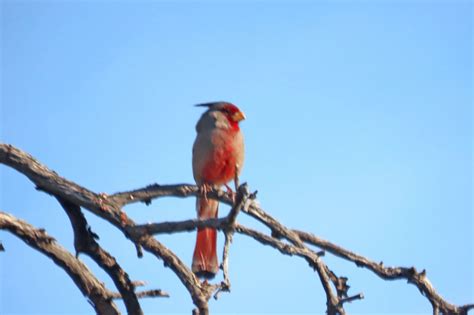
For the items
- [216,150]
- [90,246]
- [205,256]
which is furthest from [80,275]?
[216,150]

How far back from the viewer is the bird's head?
19.0ft

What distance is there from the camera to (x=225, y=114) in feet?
19.2

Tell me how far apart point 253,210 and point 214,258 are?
0.94m

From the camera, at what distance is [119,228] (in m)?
4.12

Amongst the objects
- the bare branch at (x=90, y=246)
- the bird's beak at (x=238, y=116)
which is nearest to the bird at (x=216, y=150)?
the bird's beak at (x=238, y=116)

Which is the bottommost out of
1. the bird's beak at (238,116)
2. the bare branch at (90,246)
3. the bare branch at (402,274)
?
the bare branch at (402,274)

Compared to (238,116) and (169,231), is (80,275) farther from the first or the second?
(238,116)

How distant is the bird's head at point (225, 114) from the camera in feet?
19.0

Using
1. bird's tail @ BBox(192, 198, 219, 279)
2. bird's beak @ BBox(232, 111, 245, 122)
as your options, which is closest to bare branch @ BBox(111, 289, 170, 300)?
bird's tail @ BBox(192, 198, 219, 279)

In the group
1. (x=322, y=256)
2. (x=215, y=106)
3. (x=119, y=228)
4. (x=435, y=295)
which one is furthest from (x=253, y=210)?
(x=215, y=106)

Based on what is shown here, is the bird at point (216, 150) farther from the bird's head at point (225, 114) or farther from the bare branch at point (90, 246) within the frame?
the bare branch at point (90, 246)

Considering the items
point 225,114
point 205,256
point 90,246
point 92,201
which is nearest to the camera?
point 92,201

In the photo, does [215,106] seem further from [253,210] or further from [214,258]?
[253,210]

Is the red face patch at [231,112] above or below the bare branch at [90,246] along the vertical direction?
above
